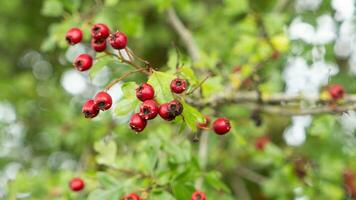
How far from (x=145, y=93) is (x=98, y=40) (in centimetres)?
47

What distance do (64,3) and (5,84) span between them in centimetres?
276

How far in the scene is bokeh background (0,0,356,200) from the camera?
3281mm

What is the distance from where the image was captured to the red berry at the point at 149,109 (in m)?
2.23

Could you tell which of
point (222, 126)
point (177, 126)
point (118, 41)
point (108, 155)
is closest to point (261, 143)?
point (177, 126)

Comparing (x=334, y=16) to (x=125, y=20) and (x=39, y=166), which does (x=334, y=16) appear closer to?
(x=125, y=20)

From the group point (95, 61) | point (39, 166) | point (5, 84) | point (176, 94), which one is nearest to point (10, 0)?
point (5, 84)

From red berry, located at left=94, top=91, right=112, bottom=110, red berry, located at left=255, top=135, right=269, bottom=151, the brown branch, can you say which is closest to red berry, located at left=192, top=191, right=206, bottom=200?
red berry, located at left=94, top=91, right=112, bottom=110

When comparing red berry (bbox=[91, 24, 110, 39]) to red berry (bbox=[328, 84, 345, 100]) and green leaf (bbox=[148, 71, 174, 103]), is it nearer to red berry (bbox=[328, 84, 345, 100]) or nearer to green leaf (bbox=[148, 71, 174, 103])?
green leaf (bbox=[148, 71, 174, 103])

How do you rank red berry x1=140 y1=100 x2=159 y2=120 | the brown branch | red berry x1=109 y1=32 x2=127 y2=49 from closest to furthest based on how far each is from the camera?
red berry x1=140 y1=100 x2=159 y2=120 < red berry x1=109 y1=32 x2=127 y2=49 < the brown branch

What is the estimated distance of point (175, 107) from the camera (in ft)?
7.42

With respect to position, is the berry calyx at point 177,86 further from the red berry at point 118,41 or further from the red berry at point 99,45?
the red berry at point 99,45

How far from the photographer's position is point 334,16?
4742 millimetres

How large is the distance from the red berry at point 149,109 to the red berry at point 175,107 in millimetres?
59

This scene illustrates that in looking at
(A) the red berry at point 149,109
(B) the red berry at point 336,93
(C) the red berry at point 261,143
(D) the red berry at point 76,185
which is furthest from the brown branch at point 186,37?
(A) the red berry at point 149,109
